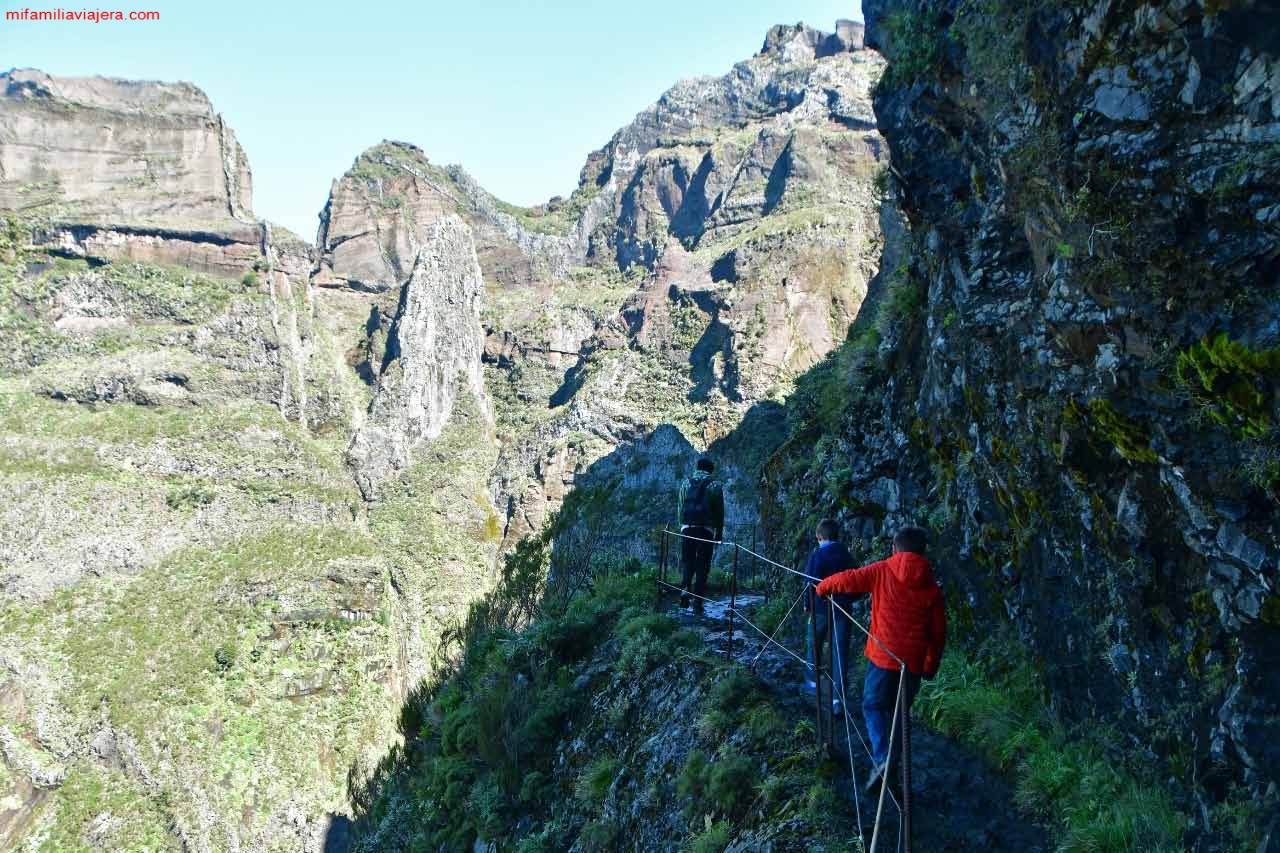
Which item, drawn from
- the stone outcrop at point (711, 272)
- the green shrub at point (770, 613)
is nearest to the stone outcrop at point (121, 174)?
the stone outcrop at point (711, 272)

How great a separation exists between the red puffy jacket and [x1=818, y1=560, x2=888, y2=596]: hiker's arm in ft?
0.37

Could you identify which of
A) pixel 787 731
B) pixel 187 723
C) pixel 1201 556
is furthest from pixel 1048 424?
pixel 187 723

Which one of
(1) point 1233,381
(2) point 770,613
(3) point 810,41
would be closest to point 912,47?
(1) point 1233,381

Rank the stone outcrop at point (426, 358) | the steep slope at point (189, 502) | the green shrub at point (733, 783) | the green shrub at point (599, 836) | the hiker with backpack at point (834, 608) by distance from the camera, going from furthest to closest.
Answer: the stone outcrop at point (426, 358), the steep slope at point (189, 502), the green shrub at point (599, 836), the hiker with backpack at point (834, 608), the green shrub at point (733, 783)

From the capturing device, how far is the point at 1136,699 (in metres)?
4.84

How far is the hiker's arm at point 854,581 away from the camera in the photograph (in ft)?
16.1

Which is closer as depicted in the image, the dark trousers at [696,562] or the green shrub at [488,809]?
the green shrub at [488,809]

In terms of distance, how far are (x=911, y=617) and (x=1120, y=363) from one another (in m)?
2.09

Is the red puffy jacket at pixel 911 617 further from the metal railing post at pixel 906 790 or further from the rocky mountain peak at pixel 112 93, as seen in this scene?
the rocky mountain peak at pixel 112 93

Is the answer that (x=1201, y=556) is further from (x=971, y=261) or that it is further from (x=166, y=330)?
(x=166, y=330)

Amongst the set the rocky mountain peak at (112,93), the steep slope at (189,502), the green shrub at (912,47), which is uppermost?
the rocky mountain peak at (112,93)

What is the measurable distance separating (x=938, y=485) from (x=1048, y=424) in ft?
7.67

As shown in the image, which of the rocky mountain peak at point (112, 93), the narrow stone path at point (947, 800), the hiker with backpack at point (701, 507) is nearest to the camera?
the narrow stone path at point (947, 800)

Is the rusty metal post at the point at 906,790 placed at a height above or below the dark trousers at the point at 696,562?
above
